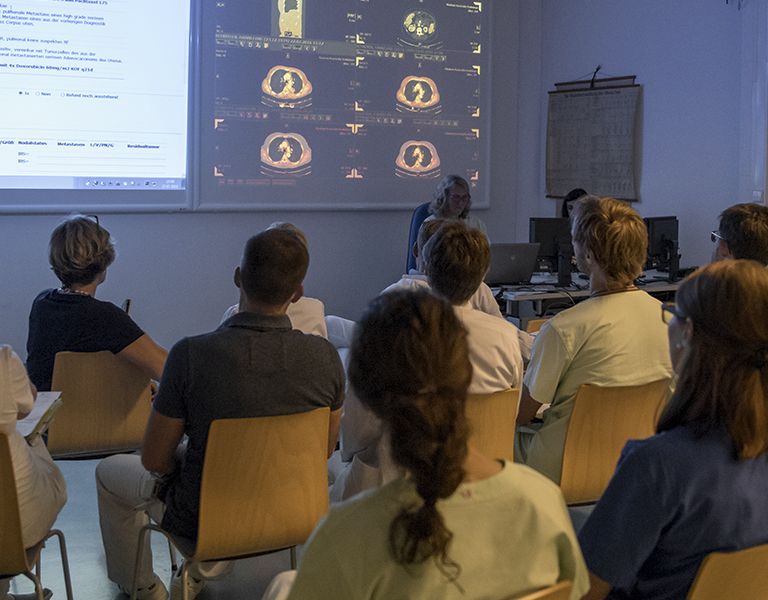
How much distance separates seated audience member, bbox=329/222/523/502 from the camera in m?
2.52

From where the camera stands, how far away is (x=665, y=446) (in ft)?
5.01

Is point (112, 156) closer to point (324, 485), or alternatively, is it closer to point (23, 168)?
point (23, 168)

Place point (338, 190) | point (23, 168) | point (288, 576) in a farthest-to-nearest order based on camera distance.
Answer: point (338, 190) < point (23, 168) < point (288, 576)

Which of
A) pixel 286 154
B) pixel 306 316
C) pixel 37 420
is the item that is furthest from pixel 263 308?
pixel 286 154

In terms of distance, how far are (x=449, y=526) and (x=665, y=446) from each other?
45cm

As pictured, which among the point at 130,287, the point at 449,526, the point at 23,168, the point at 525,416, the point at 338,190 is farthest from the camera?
the point at 338,190

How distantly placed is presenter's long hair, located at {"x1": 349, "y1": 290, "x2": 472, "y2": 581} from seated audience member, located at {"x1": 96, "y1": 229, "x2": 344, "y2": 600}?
38.7 inches

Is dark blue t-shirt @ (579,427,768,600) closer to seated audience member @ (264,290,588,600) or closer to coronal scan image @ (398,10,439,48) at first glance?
seated audience member @ (264,290,588,600)

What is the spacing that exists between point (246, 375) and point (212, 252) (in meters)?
4.16

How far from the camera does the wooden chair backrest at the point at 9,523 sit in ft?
6.68

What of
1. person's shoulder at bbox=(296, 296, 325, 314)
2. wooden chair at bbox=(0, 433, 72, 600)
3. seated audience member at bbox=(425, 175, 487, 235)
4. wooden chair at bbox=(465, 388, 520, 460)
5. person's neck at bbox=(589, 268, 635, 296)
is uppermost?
seated audience member at bbox=(425, 175, 487, 235)

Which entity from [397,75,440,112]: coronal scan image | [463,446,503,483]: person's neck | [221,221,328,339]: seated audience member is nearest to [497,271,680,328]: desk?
[397,75,440,112]: coronal scan image

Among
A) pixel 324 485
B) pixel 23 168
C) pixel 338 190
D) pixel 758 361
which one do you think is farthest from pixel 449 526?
pixel 338 190

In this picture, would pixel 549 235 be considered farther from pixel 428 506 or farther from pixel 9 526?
pixel 428 506
